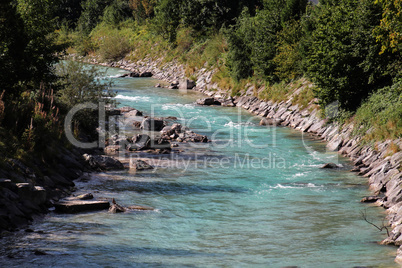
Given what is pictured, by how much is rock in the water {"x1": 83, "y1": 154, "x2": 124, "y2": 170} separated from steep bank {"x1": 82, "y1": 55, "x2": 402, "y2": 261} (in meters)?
9.35

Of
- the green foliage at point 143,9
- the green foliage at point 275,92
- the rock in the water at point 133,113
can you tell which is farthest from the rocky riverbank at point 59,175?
the green foliage at point 143,9

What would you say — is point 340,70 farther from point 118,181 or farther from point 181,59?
point 181,59

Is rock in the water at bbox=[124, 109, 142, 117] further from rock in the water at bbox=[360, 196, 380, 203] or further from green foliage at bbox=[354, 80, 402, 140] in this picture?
rock in the water at bbox=[360, 196, 380, 203]

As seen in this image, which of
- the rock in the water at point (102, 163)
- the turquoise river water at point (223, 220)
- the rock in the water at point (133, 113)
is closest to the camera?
the turquoise river water at point (223, 220)

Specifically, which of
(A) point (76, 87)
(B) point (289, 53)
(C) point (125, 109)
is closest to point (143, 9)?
(C) point (125, 109)

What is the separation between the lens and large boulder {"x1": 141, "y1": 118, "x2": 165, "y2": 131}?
27069mm

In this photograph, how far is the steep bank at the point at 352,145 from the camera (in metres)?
14.2

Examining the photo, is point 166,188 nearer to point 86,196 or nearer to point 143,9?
point 86,196

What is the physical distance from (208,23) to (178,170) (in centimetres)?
3555

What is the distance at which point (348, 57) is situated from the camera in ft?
76.5

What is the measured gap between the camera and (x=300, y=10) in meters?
35.0

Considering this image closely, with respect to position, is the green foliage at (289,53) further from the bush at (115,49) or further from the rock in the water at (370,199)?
the bush at (115,49)

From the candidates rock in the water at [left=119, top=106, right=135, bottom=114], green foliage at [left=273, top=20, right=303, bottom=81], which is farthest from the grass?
rock in the water at [left=119, top=106, right=135, bottom=114]

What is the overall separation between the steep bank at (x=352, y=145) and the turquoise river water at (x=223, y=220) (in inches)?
19.6
